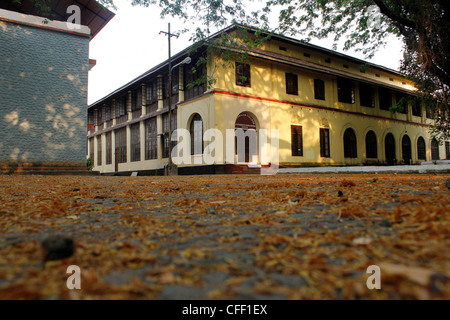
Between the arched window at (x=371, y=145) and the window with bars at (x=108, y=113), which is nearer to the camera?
the arched window at (x=371, y=145)

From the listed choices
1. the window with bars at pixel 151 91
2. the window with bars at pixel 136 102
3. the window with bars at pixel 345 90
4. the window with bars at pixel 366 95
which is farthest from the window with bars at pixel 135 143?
the window with bars at pixel 366 95

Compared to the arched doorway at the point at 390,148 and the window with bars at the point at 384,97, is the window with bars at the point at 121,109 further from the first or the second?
Answer: the arched doorway at the point at 390,148

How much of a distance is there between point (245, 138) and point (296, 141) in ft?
12.9

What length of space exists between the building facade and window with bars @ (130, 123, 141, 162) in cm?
1045

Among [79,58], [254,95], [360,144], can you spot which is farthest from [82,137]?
[360,144]

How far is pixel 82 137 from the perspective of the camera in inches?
579

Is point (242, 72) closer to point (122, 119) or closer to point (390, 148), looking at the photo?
point (122, 119)

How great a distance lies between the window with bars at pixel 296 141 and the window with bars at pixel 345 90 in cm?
508

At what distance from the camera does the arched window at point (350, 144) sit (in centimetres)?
2359

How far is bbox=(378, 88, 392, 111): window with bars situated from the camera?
1039 inches

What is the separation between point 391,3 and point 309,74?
10364mm

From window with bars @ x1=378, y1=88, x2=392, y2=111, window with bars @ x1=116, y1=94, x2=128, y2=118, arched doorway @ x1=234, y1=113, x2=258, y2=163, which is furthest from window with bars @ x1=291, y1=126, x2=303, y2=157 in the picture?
window with bars @ x1=116, y1=94, x2=128, y2=118
